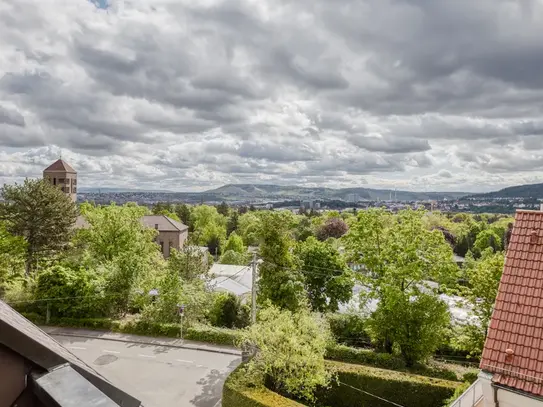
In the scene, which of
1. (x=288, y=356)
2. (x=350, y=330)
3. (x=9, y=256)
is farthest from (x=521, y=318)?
(x=9, y=256)

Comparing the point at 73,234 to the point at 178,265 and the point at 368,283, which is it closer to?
the point at 178,265

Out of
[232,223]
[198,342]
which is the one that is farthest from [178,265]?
[232,223]

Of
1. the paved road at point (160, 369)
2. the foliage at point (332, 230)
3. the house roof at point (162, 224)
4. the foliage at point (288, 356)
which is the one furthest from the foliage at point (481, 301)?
the foliage at point (332, 230)

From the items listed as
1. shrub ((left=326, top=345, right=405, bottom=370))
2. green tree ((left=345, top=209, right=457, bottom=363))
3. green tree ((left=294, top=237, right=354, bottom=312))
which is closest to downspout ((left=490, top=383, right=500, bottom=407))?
green tree ((left=345, top=209, right=457, bottom=363))

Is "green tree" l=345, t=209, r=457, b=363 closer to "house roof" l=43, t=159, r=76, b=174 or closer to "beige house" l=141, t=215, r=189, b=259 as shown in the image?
"beige house" l=141, t=215, r=189, b=259

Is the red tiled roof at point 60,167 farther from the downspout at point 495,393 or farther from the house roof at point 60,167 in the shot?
the downspout at point 495,393
